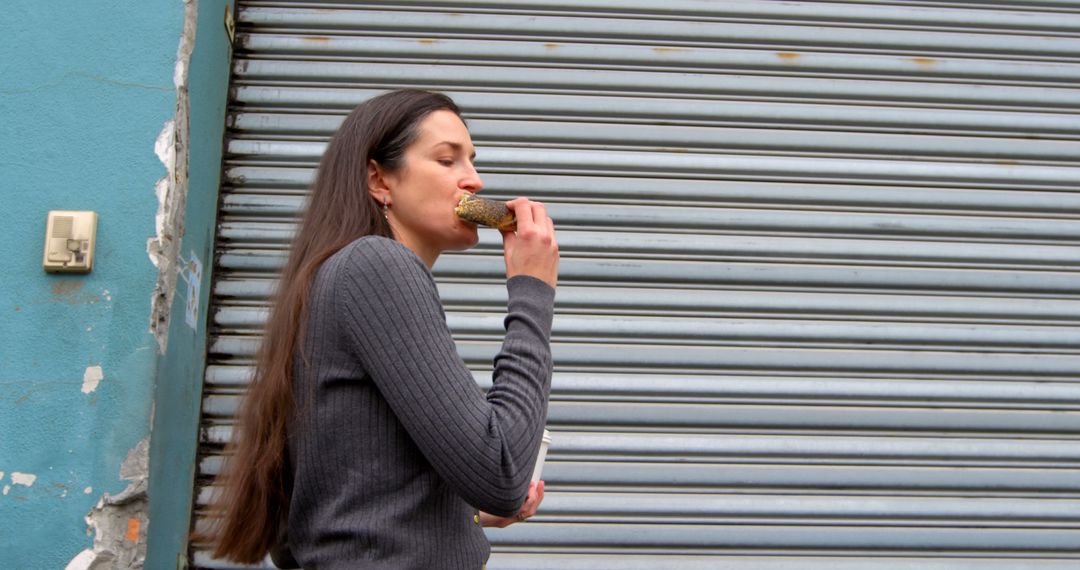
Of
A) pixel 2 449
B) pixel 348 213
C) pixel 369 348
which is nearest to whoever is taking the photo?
pixel 369 348

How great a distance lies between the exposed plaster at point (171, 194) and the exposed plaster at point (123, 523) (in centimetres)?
32

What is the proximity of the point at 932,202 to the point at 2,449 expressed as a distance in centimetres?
303

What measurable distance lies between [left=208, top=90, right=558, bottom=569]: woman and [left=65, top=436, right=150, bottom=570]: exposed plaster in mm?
974

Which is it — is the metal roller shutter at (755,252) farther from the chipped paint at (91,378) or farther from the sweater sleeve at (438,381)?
the sweater sleeve at (438,381)

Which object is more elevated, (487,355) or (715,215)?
(715,215)

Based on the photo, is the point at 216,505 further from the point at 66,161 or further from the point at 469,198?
the point at 66,161

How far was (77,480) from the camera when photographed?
2518 mm

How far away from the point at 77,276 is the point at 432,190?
141cm

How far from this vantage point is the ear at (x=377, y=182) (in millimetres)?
1726

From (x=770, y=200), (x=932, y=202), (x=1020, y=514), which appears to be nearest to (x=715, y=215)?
(x=770, y=200)

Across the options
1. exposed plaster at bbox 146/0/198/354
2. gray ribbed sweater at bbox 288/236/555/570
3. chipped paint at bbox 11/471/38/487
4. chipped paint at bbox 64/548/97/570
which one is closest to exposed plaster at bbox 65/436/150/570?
chipped paint at bbox 64/548/97/570

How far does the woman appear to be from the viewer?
4.63 ft

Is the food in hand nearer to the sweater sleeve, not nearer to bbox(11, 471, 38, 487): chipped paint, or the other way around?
the sweater sleeve

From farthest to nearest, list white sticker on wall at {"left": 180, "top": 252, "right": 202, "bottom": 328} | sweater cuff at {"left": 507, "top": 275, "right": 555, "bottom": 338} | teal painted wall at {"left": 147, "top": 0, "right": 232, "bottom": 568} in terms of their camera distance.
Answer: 1. white sticker on wall at {"left": 180, "top": 252, "right": 202, "bottom": 328}
2. teal painted wall at {"left": 147, "top": 0, "right": 232, "bottom": 568}
3. sweater cuff at {"left": 507, "top": 275, "right": 555, "bottom": 338}
